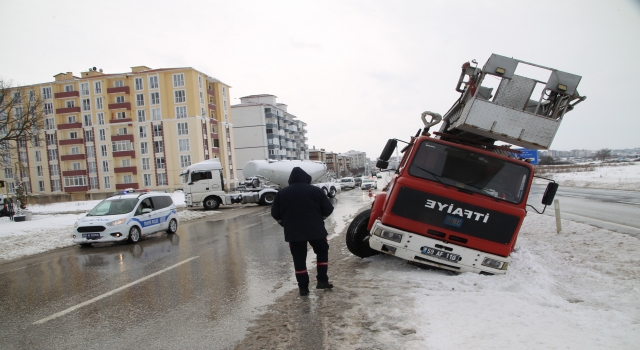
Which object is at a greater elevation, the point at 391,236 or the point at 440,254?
the point at 391,236

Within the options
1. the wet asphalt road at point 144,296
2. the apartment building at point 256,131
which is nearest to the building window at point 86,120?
the apartment building at point 256,131

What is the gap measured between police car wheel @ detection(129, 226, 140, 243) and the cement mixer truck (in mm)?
13169

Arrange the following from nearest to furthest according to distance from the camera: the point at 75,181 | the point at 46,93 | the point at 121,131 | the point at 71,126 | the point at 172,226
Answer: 1. the point at 172,226
2. the point at 121,131
3. the point at 71,126
4. the point at 46,93
5. the point at 75,181

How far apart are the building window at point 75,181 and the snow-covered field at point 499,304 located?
7096 centimetres

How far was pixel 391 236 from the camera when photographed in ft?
20.1

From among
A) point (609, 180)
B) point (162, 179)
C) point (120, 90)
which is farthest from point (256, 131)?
point (609, 180)

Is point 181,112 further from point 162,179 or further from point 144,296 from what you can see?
point 144,296

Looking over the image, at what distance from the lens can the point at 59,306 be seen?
575 centimetres

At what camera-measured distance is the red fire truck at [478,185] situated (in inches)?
238

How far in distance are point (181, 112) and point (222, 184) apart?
4062 cm

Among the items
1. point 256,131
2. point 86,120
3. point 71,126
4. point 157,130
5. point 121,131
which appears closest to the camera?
point 157,130

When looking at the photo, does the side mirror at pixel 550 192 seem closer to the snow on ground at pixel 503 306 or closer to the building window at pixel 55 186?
the snow on ground at pixel 503 306

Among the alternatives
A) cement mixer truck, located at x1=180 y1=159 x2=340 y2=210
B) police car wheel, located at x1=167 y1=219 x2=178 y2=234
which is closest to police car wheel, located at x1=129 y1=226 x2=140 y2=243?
police car wheel, located at x1=167 y1=219 x2=178 y2=234

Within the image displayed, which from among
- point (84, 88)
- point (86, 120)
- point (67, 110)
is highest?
point (84, 88)
